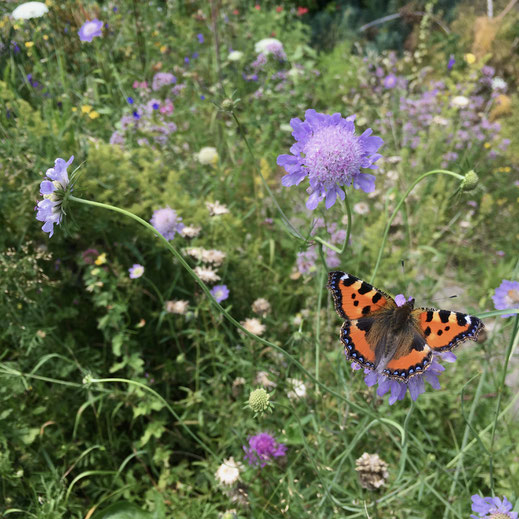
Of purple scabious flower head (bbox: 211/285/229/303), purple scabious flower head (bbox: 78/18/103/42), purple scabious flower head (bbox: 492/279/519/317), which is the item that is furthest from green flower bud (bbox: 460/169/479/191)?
purple scabious flower head (bbox: 78/18/103/42)

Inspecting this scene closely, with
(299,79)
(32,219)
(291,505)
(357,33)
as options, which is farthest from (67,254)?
(357,33)

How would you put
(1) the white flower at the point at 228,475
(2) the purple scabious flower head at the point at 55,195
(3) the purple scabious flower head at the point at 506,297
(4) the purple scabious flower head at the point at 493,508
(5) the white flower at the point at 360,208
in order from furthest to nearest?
1. (5) the white flower at the point at 360,208
2. (3) the purple scabious flower head at the point at 506,297
3. (1) the white flower at the point at 228,475
4. (4) the purple scabious flower head at the point at 493,508
5. (2) the purple scabious flower head at the point at 55,195

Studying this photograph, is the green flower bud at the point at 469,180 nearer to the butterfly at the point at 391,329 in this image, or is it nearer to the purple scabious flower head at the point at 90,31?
the butterfly at the point at 391,329

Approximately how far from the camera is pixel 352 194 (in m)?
2.54

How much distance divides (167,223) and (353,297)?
0.98 meters

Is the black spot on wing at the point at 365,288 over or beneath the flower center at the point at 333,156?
beneath

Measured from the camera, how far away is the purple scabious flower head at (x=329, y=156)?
47.3 inches

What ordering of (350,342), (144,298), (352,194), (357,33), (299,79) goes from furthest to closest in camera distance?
(357,33) < (299,79) < (352,194) < (144,298) < (350,342)

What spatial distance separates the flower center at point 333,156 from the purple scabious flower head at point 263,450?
2.63 feet

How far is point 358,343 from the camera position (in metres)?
1.13

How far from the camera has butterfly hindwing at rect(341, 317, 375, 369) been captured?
3.64ft

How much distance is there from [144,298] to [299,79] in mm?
2033

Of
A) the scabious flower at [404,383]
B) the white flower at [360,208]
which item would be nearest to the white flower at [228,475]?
the scabious flower at [404,383]

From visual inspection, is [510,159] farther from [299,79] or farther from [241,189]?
[241,189]
